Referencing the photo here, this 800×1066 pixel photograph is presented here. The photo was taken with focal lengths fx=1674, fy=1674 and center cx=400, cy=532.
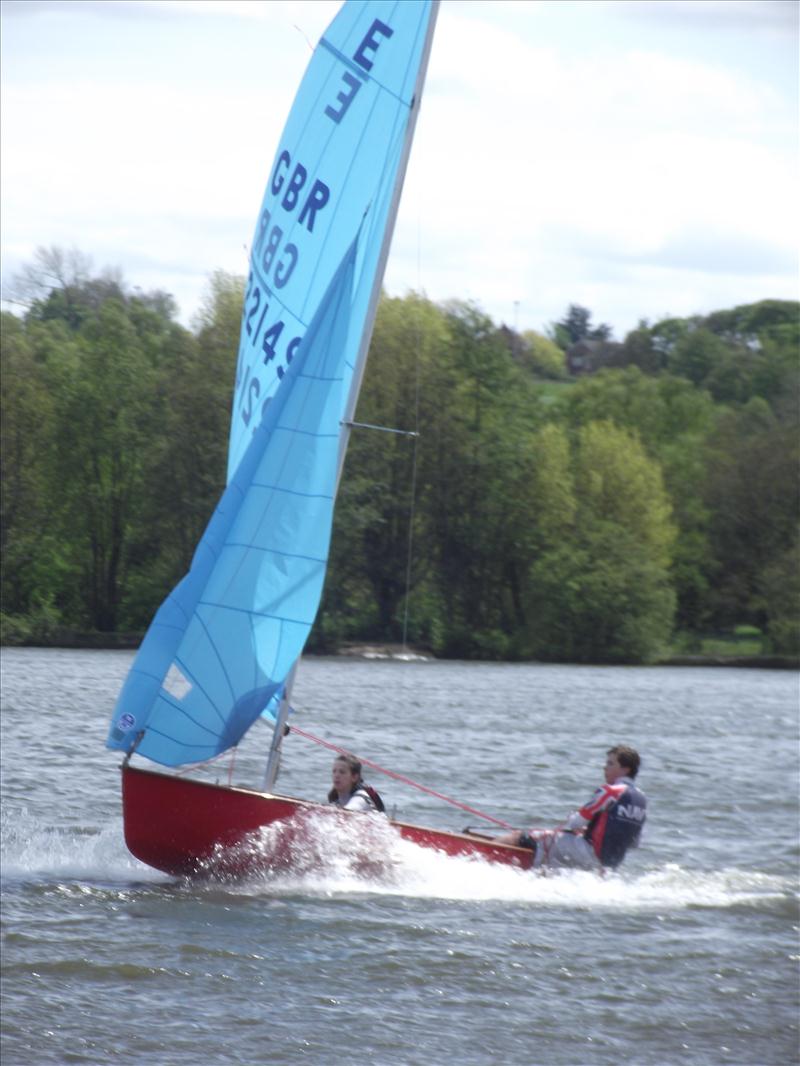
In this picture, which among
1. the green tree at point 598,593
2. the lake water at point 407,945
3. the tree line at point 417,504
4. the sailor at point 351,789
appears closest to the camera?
the lake water at point 407,945

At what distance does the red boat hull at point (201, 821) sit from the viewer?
29.0 feet

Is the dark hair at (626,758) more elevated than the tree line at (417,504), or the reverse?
the tree line at (417,504)

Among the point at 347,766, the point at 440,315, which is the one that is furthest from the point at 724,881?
the point at 440,315

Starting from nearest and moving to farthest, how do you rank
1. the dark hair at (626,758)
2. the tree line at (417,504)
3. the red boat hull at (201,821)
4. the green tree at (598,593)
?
the red boat hull at (201,821)
the dark hair at (626,758)
the tree line at (417,504)
the green tree at (598,593)

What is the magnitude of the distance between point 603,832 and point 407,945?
1643mm

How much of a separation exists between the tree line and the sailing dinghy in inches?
1118

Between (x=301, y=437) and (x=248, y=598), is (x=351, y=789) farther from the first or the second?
(x=301, y=437)

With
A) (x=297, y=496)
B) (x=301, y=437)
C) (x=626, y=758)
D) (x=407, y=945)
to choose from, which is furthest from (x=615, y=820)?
(x=301, y=437)

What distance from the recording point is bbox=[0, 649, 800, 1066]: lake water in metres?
6.79

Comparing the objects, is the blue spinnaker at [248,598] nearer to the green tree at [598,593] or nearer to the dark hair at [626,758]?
the dark hair at [626,758]

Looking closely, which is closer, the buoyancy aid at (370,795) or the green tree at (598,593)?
the buoyancy aid at (370,795)

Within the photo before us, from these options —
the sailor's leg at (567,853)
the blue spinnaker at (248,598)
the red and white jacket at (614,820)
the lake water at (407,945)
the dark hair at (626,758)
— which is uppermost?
the blue spinnaker at (248,598)

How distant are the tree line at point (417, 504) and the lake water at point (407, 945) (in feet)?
80.1

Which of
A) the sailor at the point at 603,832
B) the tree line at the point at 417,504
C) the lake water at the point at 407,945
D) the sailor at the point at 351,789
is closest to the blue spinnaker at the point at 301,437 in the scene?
the sailor at the point at 351,789
